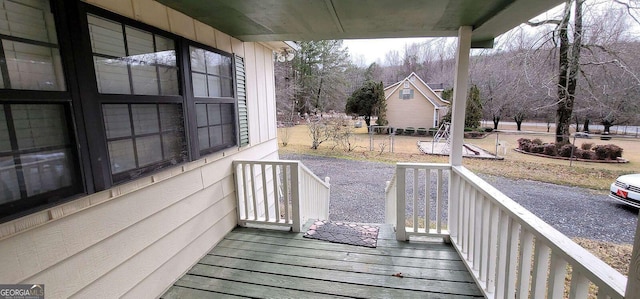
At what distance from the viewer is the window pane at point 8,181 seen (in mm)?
1070

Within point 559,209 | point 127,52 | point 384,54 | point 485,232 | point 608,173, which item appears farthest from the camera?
point 384,54

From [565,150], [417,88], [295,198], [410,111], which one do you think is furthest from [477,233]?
[417,88]

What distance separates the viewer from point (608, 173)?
4.09 metres

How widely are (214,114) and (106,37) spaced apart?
3.71 ft

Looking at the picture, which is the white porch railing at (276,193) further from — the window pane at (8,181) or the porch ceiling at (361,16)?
the window pane at (8,181)

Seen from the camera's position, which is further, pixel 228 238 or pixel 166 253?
pixel 228 238

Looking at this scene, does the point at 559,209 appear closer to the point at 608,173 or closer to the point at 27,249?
the point at 608,173

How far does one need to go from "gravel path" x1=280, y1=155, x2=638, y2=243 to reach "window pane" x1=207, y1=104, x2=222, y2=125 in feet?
12.3

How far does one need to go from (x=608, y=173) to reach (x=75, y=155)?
647cm

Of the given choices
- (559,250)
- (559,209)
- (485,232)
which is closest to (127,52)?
(559,250)

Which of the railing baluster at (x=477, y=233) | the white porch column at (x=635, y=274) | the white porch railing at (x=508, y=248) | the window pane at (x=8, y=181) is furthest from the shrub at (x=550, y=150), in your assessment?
the window pane at (x=8, y=181)

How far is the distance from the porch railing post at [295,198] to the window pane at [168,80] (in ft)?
4.30

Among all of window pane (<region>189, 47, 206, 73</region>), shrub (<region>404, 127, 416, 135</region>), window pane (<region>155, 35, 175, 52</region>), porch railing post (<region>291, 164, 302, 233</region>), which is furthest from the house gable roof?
window pane (<region>155, 35, 175, 52</region>)

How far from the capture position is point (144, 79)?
1.81 meters
